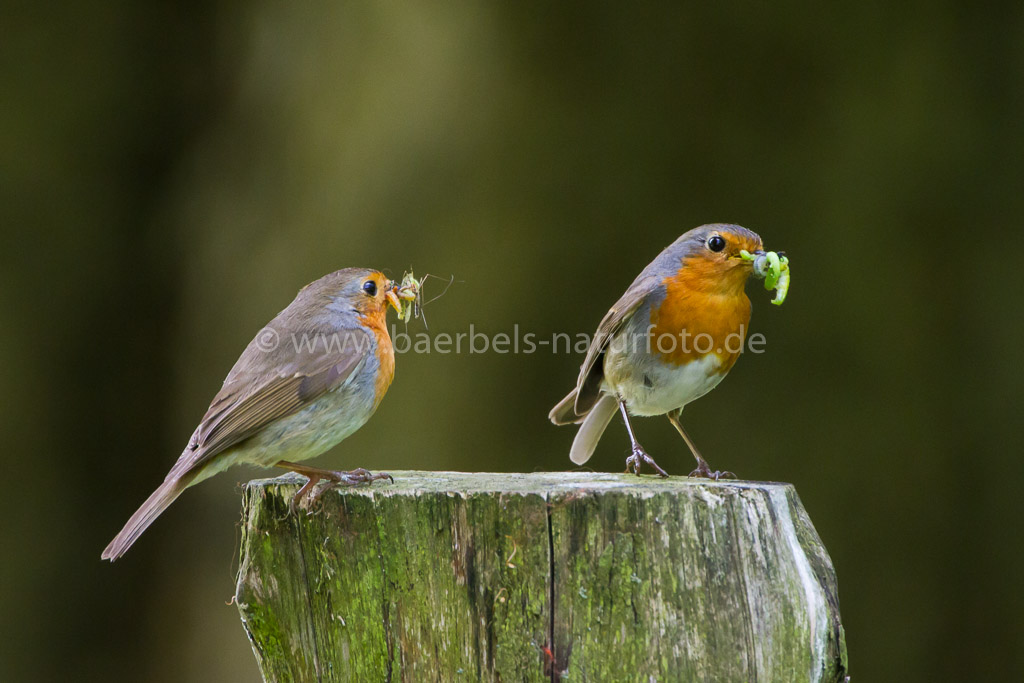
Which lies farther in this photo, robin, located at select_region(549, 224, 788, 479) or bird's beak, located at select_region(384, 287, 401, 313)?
bird's beak, located at select_region(384, 287, 401, 313)

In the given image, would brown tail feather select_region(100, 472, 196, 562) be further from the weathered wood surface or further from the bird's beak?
the bird's beak

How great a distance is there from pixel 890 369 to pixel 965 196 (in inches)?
36.5

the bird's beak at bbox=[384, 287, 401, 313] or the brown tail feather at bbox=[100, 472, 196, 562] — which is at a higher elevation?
the bird's beak at bbox=[384, 287, 401, 313]

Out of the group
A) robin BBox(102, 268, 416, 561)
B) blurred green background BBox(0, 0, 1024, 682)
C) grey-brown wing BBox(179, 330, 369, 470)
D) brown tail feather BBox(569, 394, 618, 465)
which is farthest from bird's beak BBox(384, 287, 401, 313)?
blurred green background BBox(0, 0, 1024, 682)

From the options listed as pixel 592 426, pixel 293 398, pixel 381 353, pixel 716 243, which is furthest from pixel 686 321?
pixel 293 398

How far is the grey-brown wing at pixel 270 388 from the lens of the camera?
2.94 metres

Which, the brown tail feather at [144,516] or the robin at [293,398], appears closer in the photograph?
the brown tail feather at [144,516]

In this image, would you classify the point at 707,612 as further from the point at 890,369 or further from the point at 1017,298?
the point at 1017,298

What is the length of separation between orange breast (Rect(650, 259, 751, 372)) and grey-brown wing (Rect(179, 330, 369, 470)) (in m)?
1.02

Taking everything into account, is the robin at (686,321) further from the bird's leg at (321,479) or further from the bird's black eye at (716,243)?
the bird's leg at (321,479)

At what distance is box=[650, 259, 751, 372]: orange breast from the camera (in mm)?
3217

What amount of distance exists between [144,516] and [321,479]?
0.56 metres

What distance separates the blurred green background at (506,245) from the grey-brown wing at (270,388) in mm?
1719

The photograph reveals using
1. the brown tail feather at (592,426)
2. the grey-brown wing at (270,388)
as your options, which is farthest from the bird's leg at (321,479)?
the brown tail feather at (592,426)
